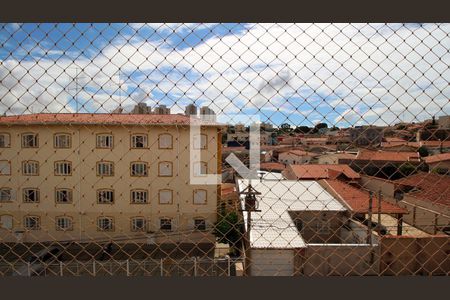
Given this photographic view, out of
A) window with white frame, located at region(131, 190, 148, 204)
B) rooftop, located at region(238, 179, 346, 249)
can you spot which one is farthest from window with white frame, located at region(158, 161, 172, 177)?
window with white frame, located at region(131, 190, 148, 204)

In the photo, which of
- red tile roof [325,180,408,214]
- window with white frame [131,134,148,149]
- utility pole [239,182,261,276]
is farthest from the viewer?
red tile roof [325,180,408,214]

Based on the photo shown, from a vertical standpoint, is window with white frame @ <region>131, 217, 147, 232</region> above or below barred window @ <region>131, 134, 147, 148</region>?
below

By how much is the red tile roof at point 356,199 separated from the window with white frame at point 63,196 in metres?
6.88

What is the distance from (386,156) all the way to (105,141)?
4004mm

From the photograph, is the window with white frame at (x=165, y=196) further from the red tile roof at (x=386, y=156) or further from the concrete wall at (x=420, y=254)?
the red tile roof at (x=386, y=156)

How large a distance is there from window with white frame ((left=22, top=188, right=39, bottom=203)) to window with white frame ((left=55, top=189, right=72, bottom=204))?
0.53 meters

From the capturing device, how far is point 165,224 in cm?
879

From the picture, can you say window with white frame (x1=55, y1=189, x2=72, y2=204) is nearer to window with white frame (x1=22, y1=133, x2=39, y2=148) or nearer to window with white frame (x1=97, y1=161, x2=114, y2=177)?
window with white frame (x1=97, y1=161, x2=114, y2=177)

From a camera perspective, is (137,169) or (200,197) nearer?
(137,169)

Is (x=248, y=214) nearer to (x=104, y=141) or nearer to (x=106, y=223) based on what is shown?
(x=104, y=141)

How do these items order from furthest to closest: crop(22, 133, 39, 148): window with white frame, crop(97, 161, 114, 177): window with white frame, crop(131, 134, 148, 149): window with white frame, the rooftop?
crop(97, 161, 114, 177): window with white frame
crop(131, 134, 148, 149): window with white frame
crop(22, 133, 39, 148): window with white frame
the rooftop

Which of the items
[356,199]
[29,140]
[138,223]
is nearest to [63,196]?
[138,223]

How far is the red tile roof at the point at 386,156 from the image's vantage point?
2215 millimetres

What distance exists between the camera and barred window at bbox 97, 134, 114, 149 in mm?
4879
